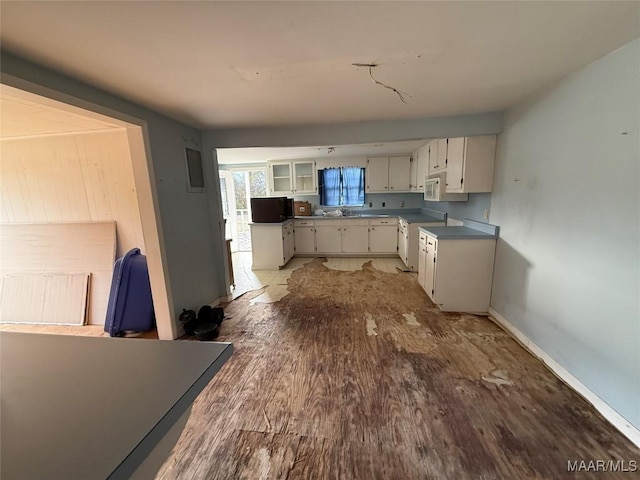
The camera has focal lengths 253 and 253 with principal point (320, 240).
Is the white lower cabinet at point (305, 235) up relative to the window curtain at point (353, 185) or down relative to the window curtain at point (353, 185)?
down

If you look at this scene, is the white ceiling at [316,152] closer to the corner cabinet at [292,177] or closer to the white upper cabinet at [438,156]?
the corner cabinet at [292,177]

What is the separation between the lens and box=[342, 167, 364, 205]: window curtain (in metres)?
5.77

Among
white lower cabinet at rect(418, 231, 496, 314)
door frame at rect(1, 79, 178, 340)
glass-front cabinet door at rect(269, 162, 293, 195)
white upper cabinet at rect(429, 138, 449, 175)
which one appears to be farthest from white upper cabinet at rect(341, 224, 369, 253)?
door frame at rect(1, 79, 178, 340)

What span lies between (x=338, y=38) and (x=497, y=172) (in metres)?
2.32

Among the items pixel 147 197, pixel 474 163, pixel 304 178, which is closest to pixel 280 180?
pixel 304 178

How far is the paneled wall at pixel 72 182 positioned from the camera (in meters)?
2.81

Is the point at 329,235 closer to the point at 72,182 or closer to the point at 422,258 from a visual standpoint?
the point at 422,258

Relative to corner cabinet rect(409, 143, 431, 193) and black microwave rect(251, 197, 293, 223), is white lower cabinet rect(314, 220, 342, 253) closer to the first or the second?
black microwave rect(251, 197, 293, 223)

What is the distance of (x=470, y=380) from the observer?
74.8 inches

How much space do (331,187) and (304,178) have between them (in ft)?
2.16

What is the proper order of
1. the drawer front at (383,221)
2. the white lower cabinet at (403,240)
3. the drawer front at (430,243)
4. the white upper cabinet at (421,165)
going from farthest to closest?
the drawer front at (383,221) → the white lower cabinet at (403,240) → the white upper cabinet at (421,165) → the drawer front at (430,243)

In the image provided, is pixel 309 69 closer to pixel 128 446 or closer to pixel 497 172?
pixel 128 446

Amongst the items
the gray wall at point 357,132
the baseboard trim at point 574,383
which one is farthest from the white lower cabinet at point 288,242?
the baseboard trim at point 574,383

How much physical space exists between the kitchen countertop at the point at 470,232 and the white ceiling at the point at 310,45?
4.41ft
